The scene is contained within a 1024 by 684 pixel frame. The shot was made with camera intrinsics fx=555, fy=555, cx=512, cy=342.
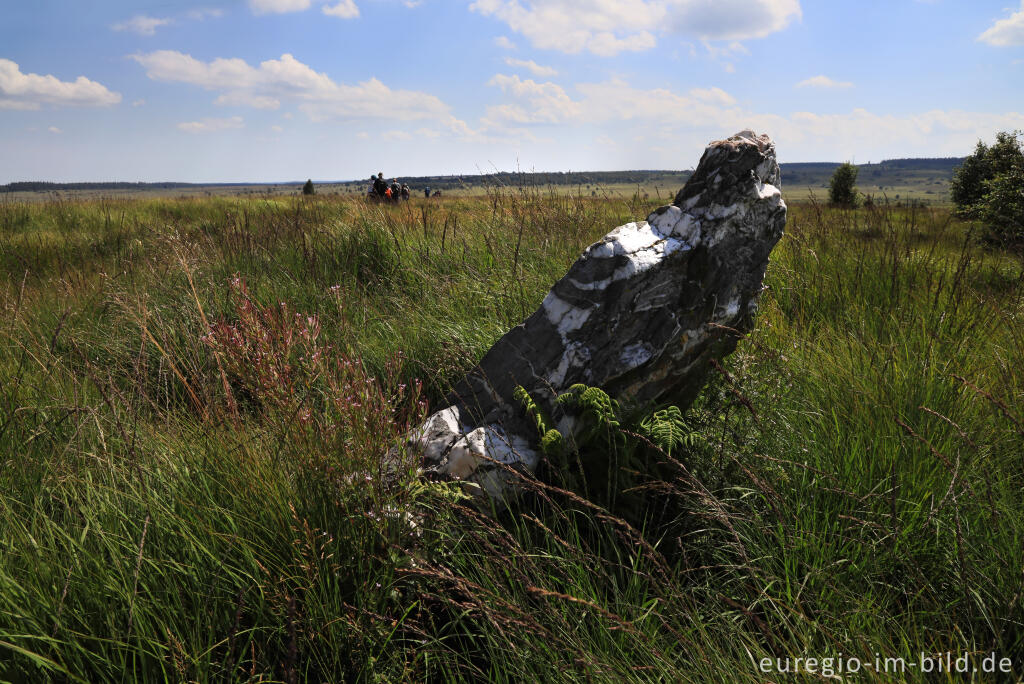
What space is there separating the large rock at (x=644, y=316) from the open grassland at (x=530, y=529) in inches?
9.6


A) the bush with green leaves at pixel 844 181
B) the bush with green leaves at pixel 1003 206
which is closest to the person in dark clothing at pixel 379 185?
the bush with green leaves at pixel 1003 206

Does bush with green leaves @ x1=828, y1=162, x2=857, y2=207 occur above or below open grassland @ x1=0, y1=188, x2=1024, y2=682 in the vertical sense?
above

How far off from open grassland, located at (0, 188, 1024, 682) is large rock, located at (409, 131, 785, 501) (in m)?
0.24

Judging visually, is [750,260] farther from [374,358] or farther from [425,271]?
[425,271]

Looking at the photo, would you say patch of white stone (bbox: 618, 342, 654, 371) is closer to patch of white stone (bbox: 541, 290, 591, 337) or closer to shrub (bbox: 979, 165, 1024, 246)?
patch of white stone (bbox: 541, 290, 591, 337)

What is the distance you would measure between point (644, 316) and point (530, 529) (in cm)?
109

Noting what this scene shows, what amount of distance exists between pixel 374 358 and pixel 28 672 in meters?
2.25

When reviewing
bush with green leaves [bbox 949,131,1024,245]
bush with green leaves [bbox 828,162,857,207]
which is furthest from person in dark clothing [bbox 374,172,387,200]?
bush with green leaves [bbox 828,162,857,207]

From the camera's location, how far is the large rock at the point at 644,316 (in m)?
2.53

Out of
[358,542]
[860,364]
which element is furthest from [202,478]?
[860,364]

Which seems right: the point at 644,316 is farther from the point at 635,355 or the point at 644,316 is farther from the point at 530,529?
the point at 530,529

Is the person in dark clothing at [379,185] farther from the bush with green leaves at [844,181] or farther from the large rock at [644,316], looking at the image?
the bush with green leaves at [844,181]

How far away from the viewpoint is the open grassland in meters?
1.53

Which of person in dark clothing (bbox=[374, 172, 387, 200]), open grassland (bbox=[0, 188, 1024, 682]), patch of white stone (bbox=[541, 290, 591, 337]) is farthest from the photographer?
person in dark clothing (bbox=[374, 172, 387, 200])
